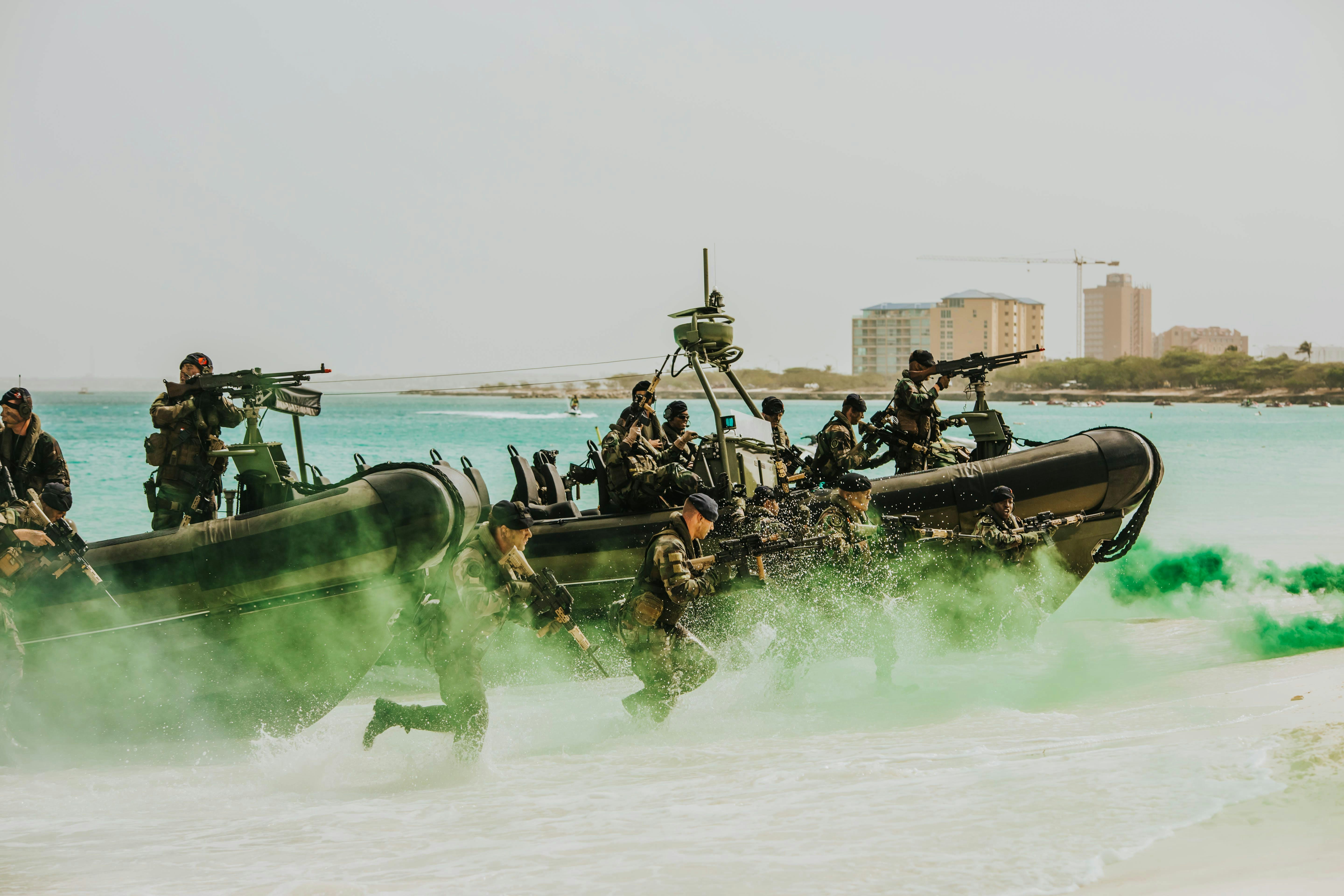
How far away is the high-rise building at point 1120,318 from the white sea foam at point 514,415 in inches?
3844

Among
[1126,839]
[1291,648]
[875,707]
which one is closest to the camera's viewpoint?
[1126,839]

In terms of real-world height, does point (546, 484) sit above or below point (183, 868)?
above

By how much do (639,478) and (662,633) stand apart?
138cm

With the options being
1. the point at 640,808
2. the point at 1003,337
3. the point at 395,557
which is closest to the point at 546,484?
the point at 395,557

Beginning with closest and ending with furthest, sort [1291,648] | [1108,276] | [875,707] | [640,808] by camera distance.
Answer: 1. [640,808]
2. [875,707]
3. [1291,648]
4. [1108,276]

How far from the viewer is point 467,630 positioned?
5.16 m

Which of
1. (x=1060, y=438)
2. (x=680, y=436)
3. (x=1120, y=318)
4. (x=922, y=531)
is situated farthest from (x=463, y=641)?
(x=1120, y=318)

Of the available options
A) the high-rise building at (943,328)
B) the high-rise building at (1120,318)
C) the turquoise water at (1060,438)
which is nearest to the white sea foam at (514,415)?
the turquoise water at (1060,438)

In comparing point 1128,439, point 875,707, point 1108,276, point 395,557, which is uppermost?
point 1108,276

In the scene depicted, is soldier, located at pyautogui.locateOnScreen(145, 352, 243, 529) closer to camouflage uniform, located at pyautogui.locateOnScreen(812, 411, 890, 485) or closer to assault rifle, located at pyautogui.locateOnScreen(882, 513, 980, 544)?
camouflage uniform, located at pyautogui.locateOnScreen(812, 411, 890, 485)

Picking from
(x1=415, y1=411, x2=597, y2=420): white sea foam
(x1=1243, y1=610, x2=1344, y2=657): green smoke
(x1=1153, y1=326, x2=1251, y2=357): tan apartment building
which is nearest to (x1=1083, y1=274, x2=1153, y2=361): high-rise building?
(x1=1153, y1=326, x2=1251, y2=357): tan apartment building

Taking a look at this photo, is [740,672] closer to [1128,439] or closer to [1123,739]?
[1123,739]

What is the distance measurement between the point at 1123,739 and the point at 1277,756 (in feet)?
2.35

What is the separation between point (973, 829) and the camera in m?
4.15
